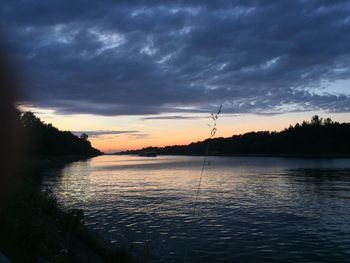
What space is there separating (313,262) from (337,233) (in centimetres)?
624

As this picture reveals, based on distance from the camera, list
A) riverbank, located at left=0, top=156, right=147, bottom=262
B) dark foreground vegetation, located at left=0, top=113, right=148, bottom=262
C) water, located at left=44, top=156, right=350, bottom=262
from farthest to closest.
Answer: water, located at left=44, top=156, right=350, bottom=262 → dark foreground vegetation, located at left=0, top=113, right=148, bottom=262 → riverbank, located at left=0, top=156, right=147, bottom=262

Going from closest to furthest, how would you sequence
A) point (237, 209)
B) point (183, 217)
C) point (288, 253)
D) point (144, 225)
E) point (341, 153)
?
point (288, 253)
point (144, 225)
point (183, 217)
point (237, 209)
point (341, 153)

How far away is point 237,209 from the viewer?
31.8 m

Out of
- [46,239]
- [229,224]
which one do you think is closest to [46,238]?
[46,239]

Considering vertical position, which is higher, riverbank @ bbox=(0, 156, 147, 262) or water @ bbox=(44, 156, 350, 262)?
riverbank @ bbox=(0, 156, 147, 262)

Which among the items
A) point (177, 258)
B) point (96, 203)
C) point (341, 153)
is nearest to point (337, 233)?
point (177, 258)

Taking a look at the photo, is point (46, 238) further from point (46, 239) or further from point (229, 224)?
point (229, 224)

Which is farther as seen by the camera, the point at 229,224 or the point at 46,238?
the point at 229,224

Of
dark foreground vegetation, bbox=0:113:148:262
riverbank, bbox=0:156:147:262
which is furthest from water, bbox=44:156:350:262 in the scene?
riverbank, bbox=0:156:147:262

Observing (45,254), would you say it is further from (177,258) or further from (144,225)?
(144,225)

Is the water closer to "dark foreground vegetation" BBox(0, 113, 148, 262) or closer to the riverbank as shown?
"dark foreground vegetation" BBox(0, 113, 148, 262)

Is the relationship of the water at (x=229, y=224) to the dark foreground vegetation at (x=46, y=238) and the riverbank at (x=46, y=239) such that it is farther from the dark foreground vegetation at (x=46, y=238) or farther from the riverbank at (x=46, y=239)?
the riverbank at (x=46, y=239)

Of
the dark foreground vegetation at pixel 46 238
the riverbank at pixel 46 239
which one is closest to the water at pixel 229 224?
the dark foreground vegetation at pixel 46 238

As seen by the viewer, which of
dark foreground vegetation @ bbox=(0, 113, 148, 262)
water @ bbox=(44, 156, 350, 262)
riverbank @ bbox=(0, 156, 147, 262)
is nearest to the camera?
riverbank @ bbox=(0, 156, 147, 262)
